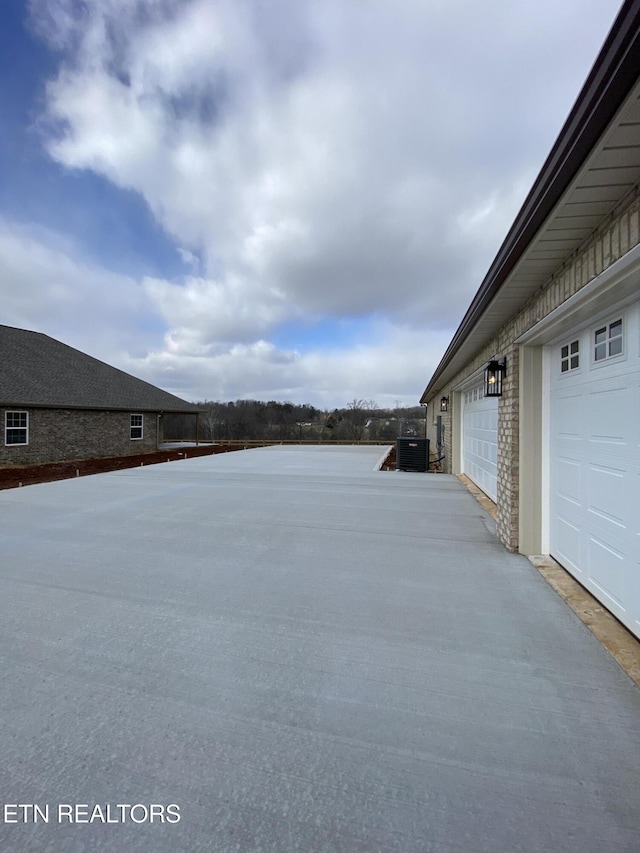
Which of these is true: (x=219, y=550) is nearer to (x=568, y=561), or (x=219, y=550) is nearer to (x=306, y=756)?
(x=306, y=756)

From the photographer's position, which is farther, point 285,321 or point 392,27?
point 285,321

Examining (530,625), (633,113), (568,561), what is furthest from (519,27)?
(530,625)

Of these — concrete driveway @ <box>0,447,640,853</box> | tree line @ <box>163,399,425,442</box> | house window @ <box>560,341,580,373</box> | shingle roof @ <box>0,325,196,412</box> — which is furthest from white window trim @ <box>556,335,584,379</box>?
tree line @ <box>163,399,425,442</box>

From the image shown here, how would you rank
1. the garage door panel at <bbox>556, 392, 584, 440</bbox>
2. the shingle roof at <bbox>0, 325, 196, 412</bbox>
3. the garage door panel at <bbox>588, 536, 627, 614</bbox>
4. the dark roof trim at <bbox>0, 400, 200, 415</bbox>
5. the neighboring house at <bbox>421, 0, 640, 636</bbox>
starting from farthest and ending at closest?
the shingle roof at <bbox>0, 325, 196, 412</bbox>
the dark roof trim at <bbox>0, 400, 200, 415</bbox>
the garage door panel at <bbox>556, 392, 584, 440</bbox>
the garage door panel at <bbox>588, 536, 627, 614</bbox>
the neighboring house at <bbox>421, 0, 640, 636</bbox>

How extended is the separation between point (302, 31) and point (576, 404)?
645cm

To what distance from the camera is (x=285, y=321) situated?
639 inches

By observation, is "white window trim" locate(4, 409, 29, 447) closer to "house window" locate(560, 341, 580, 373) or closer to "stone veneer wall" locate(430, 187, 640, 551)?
"stone veneer wall" locate(430, 187, 640, 551)

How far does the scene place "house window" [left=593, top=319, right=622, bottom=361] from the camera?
2.62 m

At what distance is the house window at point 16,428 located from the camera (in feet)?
41.9

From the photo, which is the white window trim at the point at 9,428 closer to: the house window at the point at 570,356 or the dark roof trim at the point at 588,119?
the dark roof trim at the point at 588,119

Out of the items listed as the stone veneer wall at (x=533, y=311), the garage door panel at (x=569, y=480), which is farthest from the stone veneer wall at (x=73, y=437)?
the garage door panel at (x=569, y=480)

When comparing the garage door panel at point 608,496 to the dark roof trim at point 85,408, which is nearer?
the garage door panel at point 608,496

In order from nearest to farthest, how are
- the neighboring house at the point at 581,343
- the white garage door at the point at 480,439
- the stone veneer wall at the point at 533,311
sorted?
the neighboring house at the point at 581,343, the stone veneer wall at the point at 533,311, the white garage door at the point at 480,439

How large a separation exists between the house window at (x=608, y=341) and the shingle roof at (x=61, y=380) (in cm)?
1549
